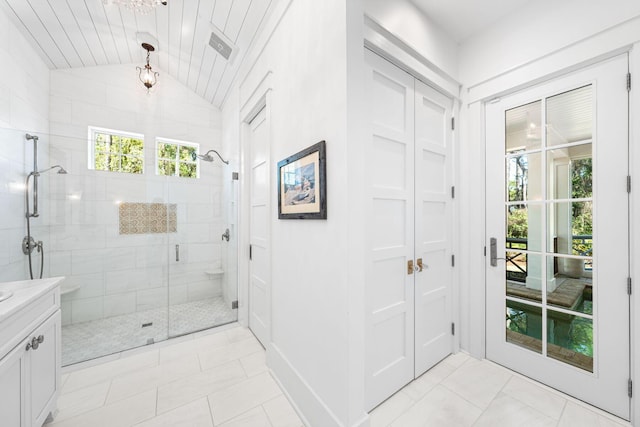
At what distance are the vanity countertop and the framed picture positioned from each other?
1.40 metres

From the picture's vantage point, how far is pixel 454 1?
1746 mm

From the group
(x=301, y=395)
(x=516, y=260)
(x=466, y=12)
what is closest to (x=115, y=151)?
(x=301, y=395)

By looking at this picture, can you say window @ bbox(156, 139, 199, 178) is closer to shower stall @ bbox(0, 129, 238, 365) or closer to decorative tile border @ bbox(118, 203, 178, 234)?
shower stall @ bbox(0, 129, 238, 365)

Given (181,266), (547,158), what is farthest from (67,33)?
(547,158)

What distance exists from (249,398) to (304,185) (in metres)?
1.54

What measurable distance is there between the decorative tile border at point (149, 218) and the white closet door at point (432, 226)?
9.50ft

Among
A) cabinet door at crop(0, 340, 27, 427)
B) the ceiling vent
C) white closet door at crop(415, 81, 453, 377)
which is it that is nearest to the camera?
cabinet door at crop(0, 340, 27, 427)

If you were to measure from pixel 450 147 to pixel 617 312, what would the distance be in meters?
1.49

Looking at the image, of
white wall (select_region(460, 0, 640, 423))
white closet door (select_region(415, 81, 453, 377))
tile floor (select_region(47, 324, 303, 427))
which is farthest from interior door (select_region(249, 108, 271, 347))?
white wall (select_region(460, 0, 640, 423))

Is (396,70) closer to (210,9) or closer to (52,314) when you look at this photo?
(210,9)

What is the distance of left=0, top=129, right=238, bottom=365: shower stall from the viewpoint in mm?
2379

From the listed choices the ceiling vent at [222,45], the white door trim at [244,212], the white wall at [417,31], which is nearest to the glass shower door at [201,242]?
the white door trim at [244,212]

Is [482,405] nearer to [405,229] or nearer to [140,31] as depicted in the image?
[405,229]

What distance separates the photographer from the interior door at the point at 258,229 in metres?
2.33
